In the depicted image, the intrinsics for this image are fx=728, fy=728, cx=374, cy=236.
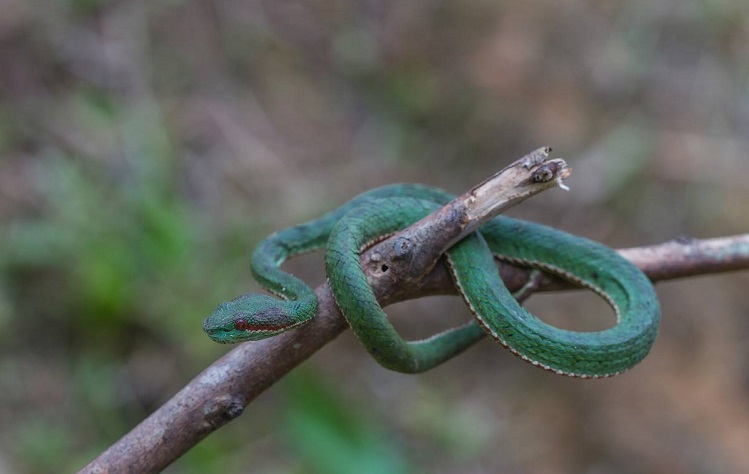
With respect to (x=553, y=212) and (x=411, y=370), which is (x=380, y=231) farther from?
(x=553, y=212)

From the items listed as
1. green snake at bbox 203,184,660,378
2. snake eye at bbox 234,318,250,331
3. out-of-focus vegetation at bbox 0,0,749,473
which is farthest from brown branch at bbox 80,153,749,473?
out-of-focus vegetation at bbox 0,0,749,473

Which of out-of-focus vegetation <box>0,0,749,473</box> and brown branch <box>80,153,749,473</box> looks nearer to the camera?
brown branch <box>80,153,749,473</box>

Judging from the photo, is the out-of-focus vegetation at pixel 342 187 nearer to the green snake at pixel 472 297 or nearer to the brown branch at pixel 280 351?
the green snake at pixel 472 297

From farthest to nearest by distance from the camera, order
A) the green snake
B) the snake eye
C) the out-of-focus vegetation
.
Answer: the out-of-focus vegetation
the snake eye
the green snake

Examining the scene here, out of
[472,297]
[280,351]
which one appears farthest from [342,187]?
[280,351]

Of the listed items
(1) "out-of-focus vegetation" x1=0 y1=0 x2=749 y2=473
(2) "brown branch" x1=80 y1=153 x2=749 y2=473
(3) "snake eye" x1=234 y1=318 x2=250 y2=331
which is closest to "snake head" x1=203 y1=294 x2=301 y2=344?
(3) "snake eye" x1=234 y1=318 x2=250 y2=331

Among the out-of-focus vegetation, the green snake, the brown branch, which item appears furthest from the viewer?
the out-of-focus vegetation

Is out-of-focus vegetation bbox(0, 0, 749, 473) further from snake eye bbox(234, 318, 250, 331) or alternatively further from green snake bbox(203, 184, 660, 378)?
snake eye bbox(234, 318, 250, 331)
